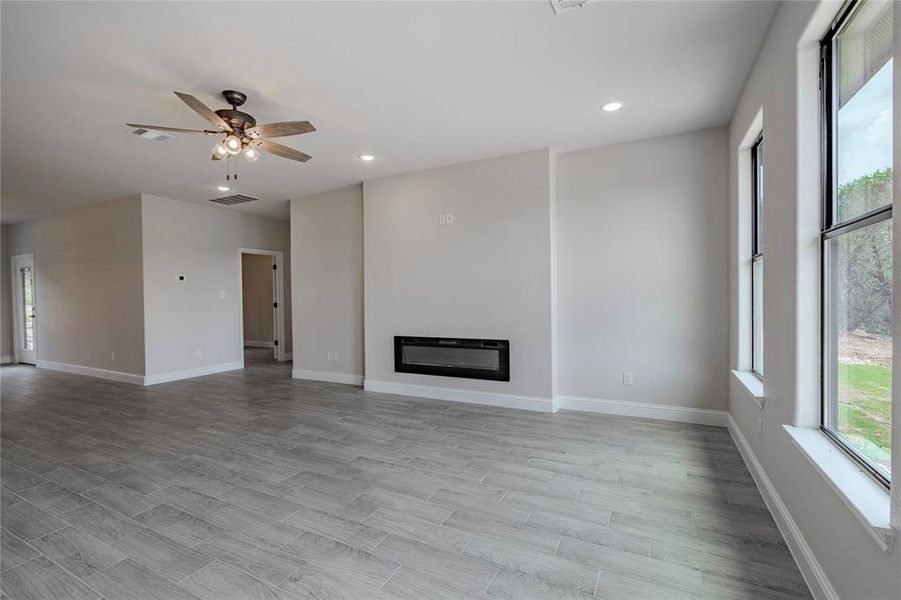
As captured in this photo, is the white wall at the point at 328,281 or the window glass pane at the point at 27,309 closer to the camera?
the white wall at the point at 328,281

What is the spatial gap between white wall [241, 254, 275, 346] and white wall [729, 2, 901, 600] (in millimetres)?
9570

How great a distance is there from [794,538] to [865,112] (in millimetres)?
1840

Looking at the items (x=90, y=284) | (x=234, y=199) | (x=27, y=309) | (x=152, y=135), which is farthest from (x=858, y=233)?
(x=27, y=309)

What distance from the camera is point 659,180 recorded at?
3.92 meters

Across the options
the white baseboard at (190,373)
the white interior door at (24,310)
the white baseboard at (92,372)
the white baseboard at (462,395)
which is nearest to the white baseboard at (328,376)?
the white baseboard at (462,395)

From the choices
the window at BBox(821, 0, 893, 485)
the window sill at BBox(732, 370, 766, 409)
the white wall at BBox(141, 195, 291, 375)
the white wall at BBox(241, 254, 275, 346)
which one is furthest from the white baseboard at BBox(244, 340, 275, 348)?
the window at BBox(821, 0, 893, 485)

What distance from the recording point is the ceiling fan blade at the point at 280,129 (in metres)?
2.78

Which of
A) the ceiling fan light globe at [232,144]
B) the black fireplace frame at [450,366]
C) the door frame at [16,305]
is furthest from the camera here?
the door frame at [16,305]

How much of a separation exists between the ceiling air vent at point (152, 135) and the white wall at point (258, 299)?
243 inches

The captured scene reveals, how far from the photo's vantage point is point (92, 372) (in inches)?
260

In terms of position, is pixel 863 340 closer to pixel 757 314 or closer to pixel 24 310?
pixel 757 314

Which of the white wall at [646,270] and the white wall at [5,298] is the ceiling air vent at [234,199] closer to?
the white wall at [646,270]

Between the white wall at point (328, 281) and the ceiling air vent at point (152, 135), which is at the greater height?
the ceiling air vent at point (152, 135)

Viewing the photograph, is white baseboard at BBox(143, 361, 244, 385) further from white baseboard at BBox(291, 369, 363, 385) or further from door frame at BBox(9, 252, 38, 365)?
door frame at BBox(9, 252, 38, 365)
